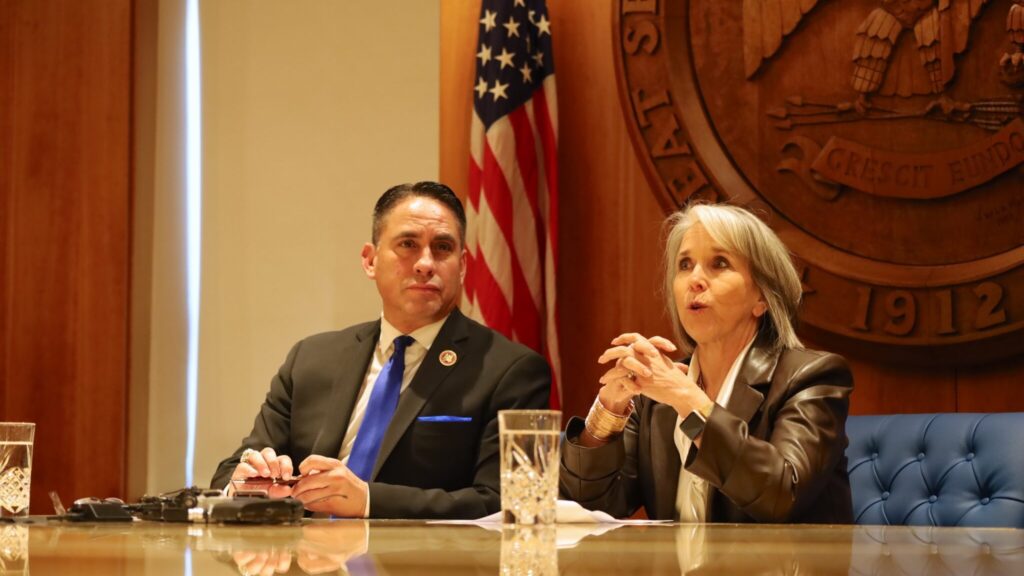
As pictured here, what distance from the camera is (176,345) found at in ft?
16.6

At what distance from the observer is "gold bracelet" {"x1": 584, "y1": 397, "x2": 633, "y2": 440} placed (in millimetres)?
2656

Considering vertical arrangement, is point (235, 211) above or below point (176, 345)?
above

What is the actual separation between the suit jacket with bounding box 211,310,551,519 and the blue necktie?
1.1 inches

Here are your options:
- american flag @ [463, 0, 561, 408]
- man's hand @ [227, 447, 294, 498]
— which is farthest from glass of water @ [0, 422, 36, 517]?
american flag @ [463, 0, 561, 408]

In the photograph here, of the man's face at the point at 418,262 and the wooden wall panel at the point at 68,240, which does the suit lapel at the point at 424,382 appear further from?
the wooden wall panel at the point at 68,240

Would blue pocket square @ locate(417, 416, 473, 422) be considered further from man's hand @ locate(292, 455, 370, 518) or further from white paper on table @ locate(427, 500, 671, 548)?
white paper on table @ locate(427, 500, 671, 548)

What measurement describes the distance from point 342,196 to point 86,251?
1.04m

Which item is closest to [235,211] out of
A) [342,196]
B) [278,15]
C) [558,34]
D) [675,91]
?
[342,196]

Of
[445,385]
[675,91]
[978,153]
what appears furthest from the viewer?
[675,91]

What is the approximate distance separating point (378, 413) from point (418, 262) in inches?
18.1

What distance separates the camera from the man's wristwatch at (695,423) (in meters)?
2.37

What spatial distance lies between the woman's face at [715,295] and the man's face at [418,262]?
797mm

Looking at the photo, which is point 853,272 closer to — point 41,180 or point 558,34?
point 558,34

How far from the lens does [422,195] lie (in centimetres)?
349
